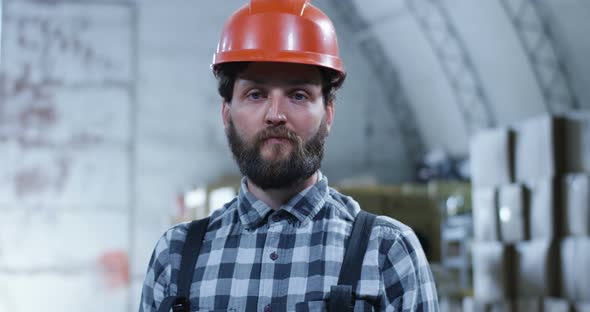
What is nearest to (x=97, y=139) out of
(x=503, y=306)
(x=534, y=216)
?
(x=503, y=306)

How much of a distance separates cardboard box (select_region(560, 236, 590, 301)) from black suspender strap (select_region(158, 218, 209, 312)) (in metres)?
3.17

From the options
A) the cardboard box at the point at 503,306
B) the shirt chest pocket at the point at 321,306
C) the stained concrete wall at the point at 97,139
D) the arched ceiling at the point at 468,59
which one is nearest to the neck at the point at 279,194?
the shirt chest pocket at the point at 321,306

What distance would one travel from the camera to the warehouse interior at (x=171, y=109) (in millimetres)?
10633

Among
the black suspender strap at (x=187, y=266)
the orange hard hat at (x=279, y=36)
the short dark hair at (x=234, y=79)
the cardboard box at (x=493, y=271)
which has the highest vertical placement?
the orange hard hat at (x=279, y=36)

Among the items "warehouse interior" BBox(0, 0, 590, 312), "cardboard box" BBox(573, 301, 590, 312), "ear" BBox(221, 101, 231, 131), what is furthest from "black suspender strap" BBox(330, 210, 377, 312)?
"warehouse interior" BBox(0, 0, 590, 312)

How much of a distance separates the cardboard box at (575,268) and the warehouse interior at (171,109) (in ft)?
14.4

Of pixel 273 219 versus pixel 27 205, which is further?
pixel 27 205

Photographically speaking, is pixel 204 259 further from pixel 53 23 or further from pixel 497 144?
pixel 53 23

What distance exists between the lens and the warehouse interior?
1063cm

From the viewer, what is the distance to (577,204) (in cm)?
465

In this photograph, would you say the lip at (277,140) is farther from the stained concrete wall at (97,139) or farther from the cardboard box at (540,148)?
the stained concrete wall at (97,139)

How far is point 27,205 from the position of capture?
11.8 meters

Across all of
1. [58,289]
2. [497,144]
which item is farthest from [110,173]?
[497,144]

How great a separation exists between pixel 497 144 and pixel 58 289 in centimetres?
816
